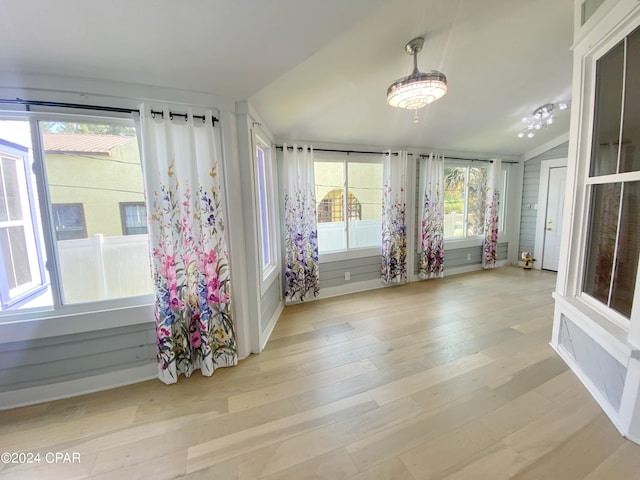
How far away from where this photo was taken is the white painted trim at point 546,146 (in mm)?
4375

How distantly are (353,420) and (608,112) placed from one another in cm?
257

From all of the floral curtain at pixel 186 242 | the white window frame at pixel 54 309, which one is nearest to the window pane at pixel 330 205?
the floral curtain at pixel 186 242

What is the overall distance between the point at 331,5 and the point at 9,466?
2878mm

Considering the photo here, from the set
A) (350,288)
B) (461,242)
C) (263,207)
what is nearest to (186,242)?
(263,207)

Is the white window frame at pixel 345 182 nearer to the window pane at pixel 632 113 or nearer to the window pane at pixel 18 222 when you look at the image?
the window pane at pixel 632 113

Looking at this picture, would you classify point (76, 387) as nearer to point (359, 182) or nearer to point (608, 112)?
point (359, 182)

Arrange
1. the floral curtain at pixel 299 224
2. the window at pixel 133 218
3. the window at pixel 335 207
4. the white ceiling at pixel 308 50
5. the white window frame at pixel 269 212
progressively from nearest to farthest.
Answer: the white ceiling at pixel 308 50 → the window at pixel 133 218 → the white window frame at pixel 269 212 → the floral curtain at pixel 299 224 → the window at pixel 335 207

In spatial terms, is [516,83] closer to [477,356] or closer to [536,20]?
[536,20]

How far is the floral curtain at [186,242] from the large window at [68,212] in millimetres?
223

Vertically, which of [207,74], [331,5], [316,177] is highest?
[331,5]

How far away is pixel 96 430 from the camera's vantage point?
1.58m

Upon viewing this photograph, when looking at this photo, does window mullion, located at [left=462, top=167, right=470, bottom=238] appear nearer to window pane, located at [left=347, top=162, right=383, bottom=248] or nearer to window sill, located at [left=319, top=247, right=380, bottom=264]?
window pane, located at [left=347, top=162, right=383, bottom=248]

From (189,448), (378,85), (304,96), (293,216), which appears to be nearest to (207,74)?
(304,96)

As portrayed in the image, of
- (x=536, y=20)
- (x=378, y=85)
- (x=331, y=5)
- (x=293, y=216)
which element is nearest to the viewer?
(x=331, y=5)
